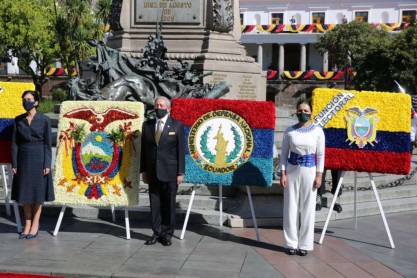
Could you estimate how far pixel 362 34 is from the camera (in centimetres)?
5394

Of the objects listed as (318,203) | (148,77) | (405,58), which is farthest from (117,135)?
(405,58)

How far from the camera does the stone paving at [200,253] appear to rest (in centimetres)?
691

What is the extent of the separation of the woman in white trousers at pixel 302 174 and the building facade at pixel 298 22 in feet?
207

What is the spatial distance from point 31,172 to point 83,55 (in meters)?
29.8

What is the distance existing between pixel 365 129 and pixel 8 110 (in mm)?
4961

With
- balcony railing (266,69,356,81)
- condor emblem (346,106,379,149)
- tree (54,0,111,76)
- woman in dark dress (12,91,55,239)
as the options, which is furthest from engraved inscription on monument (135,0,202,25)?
balcony railing (266,69,356,81)

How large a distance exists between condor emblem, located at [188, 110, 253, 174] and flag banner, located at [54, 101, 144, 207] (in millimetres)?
800

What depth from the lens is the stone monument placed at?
48.6 feet

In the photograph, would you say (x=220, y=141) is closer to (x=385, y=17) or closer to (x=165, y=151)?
(x=165, y=151)

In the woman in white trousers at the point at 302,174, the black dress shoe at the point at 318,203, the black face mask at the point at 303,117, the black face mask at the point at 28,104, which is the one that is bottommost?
the black dress shoe at the point at 318,203

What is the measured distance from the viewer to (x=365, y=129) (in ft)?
27.7

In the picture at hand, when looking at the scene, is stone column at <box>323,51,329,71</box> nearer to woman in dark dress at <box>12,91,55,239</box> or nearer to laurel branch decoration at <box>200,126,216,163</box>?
laurel branch decoration at <box>200,126,216,163</box>

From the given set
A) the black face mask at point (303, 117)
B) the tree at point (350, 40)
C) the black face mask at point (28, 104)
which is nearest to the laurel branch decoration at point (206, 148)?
the black face mask at point (303, 117)

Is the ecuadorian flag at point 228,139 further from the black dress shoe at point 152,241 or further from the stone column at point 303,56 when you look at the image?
the stone column at point 303,56
